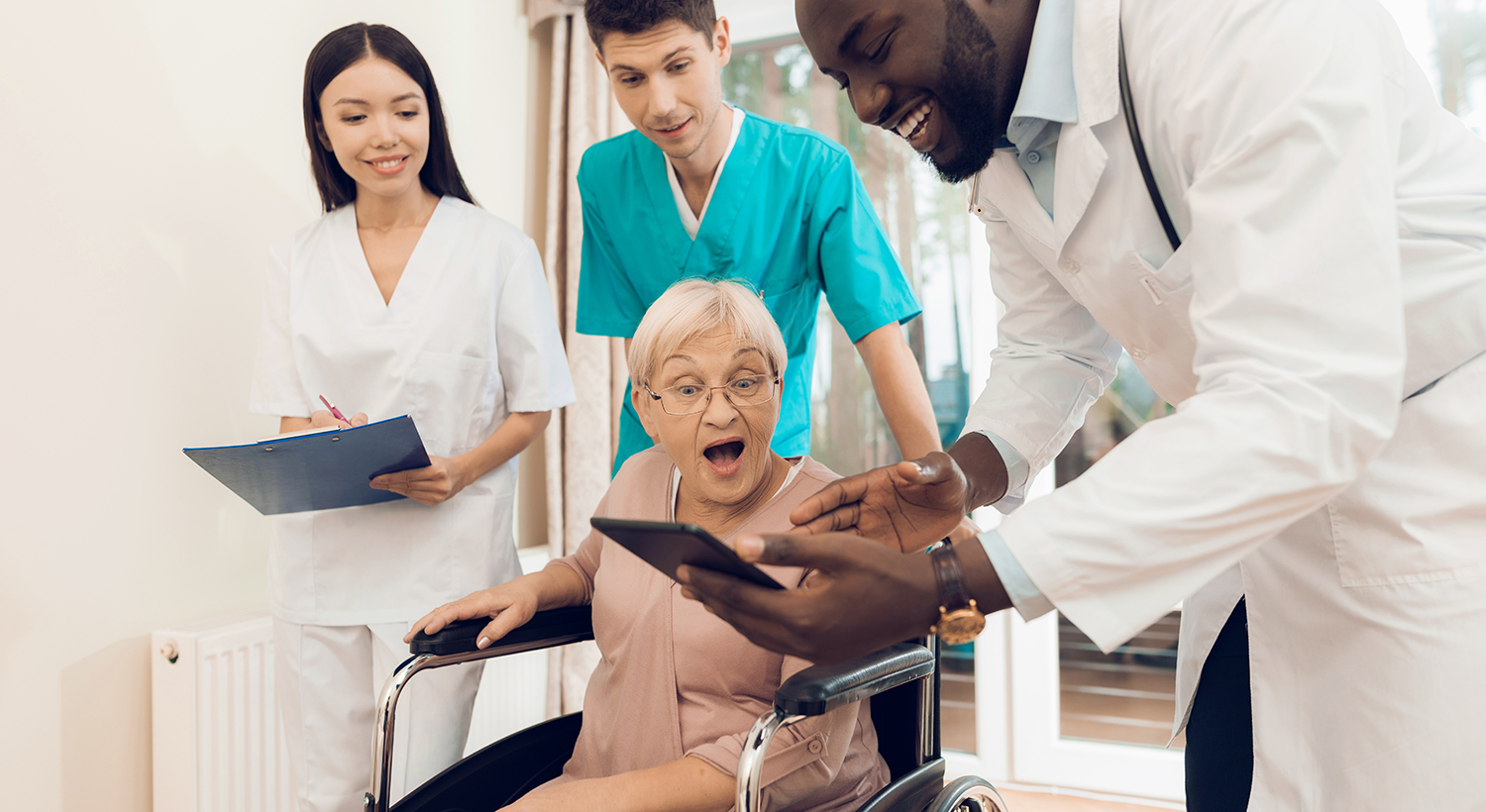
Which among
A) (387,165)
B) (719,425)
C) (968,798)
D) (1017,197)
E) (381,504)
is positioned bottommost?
(968,798)

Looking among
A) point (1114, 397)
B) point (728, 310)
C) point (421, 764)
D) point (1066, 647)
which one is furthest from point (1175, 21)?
point (1066, 647)

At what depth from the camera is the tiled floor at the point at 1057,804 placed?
2.51 meters

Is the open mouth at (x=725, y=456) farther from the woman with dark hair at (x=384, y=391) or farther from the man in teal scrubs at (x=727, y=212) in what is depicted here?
the woman with dark hair at (x=384, y=391)

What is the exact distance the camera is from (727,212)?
5.39 feet

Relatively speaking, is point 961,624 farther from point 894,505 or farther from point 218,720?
point 218,720

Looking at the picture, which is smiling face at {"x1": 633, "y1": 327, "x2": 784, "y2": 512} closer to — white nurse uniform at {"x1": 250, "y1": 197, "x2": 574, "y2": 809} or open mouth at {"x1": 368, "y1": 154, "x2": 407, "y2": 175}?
white nurse uniform at {"x1": 250, "y1": 197, "x2": 574, "y2": 809}

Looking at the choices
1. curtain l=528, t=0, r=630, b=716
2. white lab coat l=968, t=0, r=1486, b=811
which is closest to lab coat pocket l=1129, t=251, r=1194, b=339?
white lab coat l=968, t=0, r=1486, b=811

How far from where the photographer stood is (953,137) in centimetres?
94

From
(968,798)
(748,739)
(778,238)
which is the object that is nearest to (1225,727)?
(968,798)

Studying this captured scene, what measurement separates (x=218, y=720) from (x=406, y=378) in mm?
800

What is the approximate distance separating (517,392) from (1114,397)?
180 centimetres

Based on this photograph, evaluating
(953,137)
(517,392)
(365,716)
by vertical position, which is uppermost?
(953,137)

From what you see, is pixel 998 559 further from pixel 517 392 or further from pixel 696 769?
pixel 517 392

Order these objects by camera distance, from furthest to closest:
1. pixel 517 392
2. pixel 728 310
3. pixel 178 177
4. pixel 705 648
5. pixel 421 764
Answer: pixel 178 177 → pixel 517 392 → pixel 421 764 → pixel 728 310 → pixel 705 648
